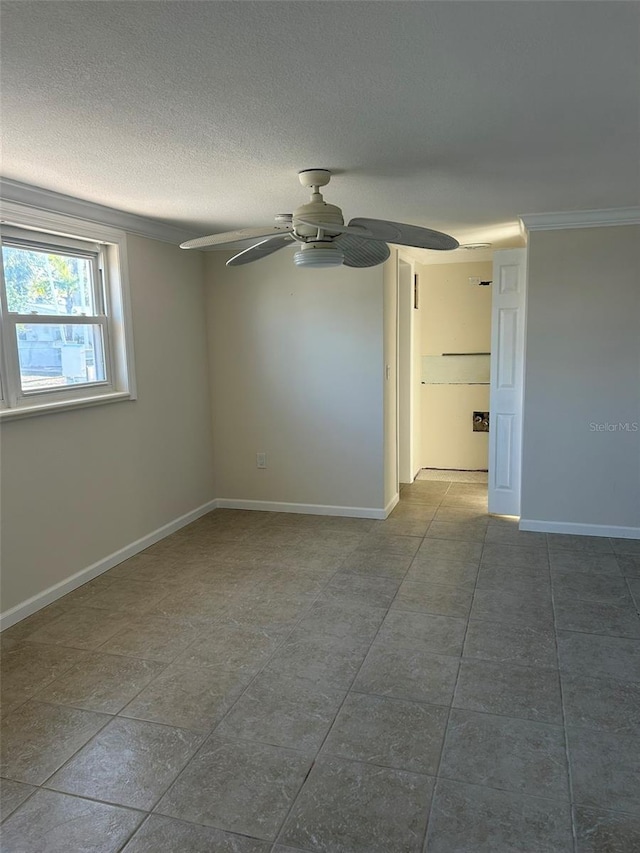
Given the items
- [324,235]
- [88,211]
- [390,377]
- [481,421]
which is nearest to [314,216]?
[324,235]

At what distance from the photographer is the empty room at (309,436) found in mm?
1725

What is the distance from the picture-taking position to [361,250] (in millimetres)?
2924

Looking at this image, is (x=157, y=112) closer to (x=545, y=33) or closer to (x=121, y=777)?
(x=545, y=33)

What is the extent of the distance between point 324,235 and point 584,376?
2326mm

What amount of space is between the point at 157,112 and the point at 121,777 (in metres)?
2.23

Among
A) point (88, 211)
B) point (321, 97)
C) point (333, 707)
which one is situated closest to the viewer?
point (321, 97)

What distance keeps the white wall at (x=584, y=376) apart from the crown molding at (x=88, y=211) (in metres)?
2.50

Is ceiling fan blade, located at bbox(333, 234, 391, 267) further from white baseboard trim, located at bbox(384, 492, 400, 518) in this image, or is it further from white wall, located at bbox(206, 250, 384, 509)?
white baseboard trim, located at bbox(384, 492, 400, 518)

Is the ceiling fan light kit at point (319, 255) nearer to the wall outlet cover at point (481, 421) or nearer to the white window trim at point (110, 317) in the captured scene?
the white window trim at point (110, 317)

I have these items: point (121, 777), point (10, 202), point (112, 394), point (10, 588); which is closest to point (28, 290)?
point (10, 202)

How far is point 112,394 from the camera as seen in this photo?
12.4 feet

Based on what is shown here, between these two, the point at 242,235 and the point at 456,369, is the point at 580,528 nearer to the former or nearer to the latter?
the point at 456,369

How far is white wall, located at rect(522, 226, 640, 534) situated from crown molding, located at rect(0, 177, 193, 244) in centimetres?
250

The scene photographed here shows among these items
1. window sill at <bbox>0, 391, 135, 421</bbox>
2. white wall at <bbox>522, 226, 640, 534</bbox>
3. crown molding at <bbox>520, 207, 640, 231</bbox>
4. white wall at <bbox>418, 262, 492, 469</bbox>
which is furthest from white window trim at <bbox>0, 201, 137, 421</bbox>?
white wall at <bbox>418, 262, 492, 469</bbox>
